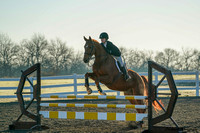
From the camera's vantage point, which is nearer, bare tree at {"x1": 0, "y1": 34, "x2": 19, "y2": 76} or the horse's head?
the horse's head

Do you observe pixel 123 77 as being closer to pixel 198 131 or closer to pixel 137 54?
pixel 198 131

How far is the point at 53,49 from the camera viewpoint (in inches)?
1583

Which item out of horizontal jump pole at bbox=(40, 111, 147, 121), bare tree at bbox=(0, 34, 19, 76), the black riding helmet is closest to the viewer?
horizontal jump pole at bbox=(40, 111, 147, 121)

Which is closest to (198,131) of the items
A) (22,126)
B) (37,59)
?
(22,126)

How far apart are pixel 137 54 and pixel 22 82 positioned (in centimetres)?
4021

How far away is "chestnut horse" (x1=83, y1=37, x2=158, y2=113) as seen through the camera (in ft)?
17.9

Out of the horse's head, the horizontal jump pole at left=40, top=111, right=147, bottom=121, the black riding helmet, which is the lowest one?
the horizontal jump pole at left=40, top=111, right=147, bottom=121

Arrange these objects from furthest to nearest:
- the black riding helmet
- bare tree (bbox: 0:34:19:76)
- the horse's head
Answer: bare tree (bbox: 0:34:19:76)
the black riding helmet
the horse's head

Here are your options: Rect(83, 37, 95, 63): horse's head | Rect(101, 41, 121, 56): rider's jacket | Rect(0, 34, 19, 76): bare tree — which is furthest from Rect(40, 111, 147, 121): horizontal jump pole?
Rect(0, 34, 19, 76): bare tree

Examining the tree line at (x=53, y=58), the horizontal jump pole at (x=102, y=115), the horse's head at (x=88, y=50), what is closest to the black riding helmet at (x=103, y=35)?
the horse's head at (x=88, y=50)

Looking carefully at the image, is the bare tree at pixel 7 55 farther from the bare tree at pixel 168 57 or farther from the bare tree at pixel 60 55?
→ the bare tree at pixel 168 57

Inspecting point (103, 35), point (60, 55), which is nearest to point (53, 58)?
point (60, 55)

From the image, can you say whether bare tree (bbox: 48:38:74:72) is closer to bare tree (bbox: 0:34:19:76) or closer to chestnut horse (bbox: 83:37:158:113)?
bare tree (bbox: 0:34:19:76)

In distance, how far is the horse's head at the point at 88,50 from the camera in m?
5.41
